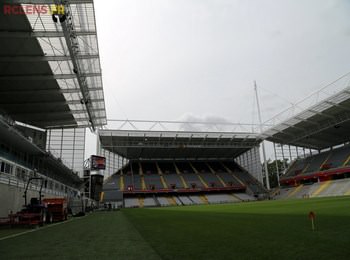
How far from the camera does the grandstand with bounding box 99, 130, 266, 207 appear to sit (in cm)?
6206

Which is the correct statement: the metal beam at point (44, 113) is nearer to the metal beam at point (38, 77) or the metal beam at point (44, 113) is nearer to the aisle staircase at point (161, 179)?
the metal beam at point (38, 77)

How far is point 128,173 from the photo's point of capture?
6994 cm

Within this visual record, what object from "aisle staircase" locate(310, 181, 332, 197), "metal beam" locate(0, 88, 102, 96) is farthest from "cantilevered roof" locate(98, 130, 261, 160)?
"metal beam" locate(0, 88, 102, 96)

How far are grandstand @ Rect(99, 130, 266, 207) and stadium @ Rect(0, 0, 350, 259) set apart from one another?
27cm

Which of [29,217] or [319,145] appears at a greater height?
[319,145]

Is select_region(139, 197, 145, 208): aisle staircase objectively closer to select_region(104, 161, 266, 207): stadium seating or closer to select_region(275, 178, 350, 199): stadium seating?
select_region(104, 161, 266, 207): stadium seating

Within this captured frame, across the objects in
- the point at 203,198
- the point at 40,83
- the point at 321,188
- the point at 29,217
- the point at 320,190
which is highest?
the point at 40,83

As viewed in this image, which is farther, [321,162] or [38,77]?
[321,162]

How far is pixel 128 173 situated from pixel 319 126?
4270 cm

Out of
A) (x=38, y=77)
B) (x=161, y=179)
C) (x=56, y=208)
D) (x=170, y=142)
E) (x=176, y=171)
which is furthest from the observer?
(x=176, y=171)

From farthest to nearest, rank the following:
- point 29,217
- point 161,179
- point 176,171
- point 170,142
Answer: point 176,171 → point 161,179 → point 170,142 → point 29,217

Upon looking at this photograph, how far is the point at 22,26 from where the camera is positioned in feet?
62.4

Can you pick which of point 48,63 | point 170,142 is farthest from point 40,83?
point 170,142

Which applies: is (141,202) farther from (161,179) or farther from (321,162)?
(321,162)
